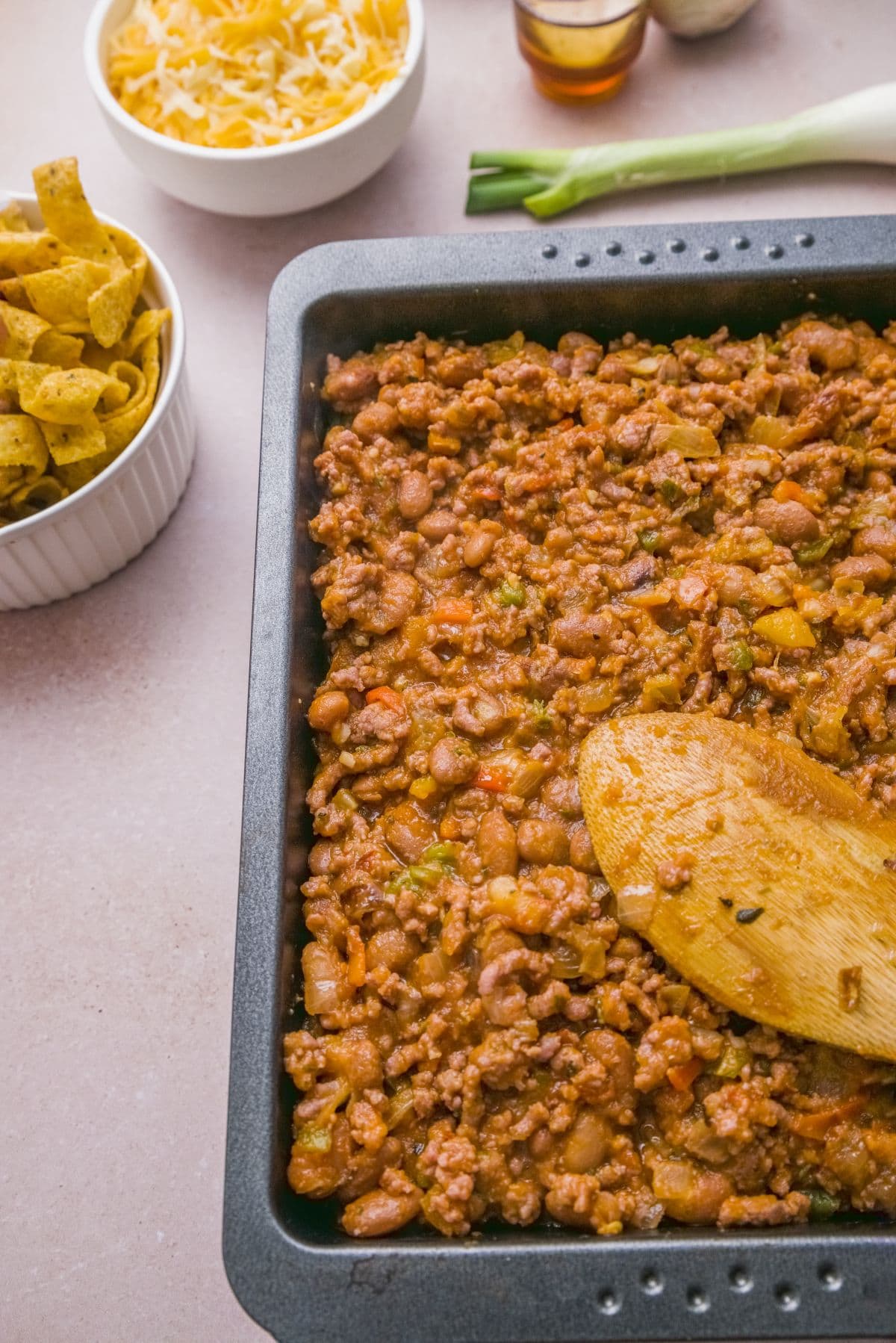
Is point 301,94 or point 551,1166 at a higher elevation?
point 301,94

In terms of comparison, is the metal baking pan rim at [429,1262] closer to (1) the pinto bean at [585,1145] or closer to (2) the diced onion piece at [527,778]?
(1) the pinto bean at [585,1145]

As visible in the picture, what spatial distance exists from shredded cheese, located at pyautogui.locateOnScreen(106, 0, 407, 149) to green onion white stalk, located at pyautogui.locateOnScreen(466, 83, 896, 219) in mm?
404

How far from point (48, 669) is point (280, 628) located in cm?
85

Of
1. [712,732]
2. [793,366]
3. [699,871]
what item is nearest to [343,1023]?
[699,871]

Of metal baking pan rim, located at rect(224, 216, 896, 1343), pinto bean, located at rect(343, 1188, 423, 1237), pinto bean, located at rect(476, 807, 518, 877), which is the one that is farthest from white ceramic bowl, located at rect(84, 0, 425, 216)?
pinto bean, located at rect(343, 1188, 423, 1237)

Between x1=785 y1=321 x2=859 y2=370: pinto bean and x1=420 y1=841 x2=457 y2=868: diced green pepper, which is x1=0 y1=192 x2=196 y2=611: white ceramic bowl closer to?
x1=420 y1=841 x2=457 y2=868: diced green pepper

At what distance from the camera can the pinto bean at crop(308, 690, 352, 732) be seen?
215 centimetres

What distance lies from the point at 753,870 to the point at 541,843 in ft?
1.18

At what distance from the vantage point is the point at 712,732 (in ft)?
6.86

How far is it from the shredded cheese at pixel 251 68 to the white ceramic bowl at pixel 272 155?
2.0 inches

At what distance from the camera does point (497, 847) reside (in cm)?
204

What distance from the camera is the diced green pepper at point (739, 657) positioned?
2.18 metres

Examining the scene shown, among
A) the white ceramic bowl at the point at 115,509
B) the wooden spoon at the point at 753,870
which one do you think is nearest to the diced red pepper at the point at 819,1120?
the wooden spoon at the point at 753,870

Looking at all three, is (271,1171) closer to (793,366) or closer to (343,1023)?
(343,1023)
